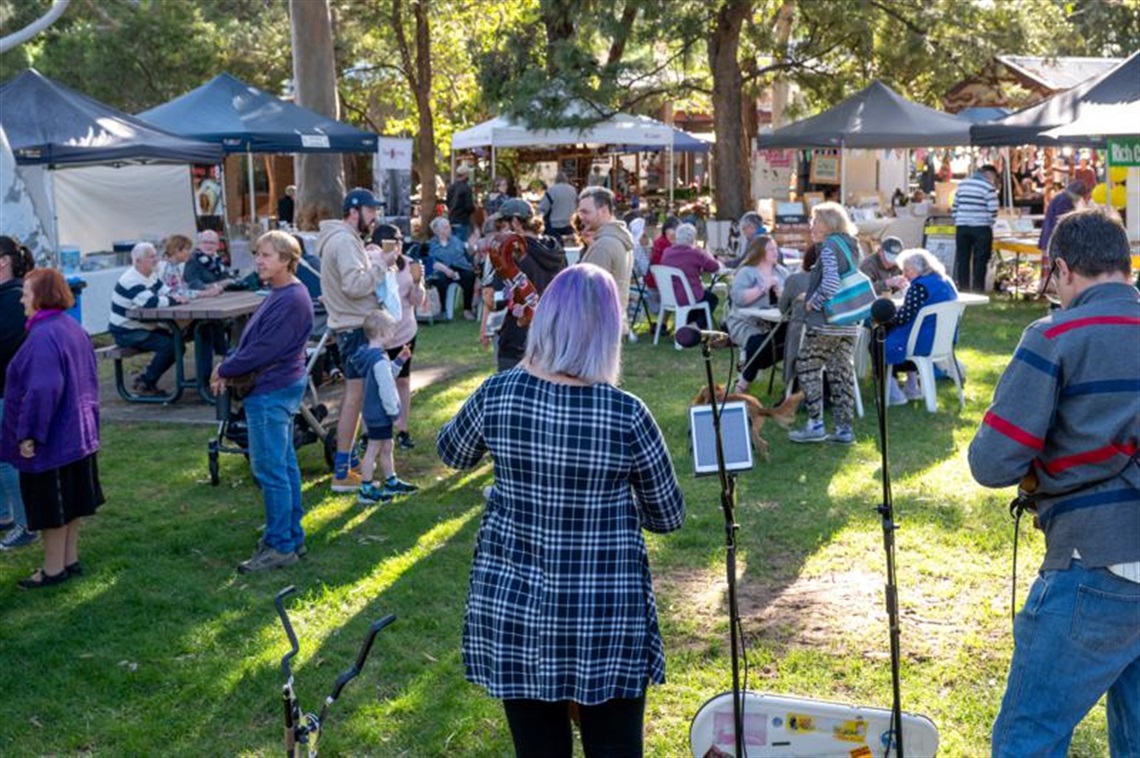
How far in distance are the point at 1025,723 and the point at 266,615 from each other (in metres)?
3.83

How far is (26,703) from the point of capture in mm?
5137

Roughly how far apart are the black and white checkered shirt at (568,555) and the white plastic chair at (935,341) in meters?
7.22

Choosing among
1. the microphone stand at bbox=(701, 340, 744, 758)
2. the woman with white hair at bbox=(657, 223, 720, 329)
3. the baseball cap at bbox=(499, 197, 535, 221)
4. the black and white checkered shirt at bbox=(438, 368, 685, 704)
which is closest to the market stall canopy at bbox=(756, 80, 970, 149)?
the woman with white hair at bbox=(657, 223, 720, 329)

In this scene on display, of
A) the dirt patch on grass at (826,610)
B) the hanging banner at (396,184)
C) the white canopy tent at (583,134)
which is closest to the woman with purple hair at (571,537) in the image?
the dirt patch on grass at (826,610)

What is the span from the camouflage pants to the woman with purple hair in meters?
5.99

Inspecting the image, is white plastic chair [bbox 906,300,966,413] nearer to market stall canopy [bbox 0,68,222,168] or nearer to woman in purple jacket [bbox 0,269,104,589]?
woman in purple jacket [bbox 0,269,104,589]

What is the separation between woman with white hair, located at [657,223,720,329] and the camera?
12.4 m

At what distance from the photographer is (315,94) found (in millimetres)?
20969

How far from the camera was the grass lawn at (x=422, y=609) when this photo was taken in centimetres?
488

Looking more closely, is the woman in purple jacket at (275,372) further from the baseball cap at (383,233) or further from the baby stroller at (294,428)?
the baseball cap at (383,233)

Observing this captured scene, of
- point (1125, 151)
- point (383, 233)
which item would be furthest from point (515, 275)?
point (1125, 151)

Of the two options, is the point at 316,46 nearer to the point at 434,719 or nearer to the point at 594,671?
the point at 434,719

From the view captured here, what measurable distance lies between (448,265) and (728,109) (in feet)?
25.1

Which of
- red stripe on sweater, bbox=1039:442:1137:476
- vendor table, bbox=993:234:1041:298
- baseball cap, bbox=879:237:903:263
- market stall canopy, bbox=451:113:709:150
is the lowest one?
vendor table, bbox=993:234:1041:298
